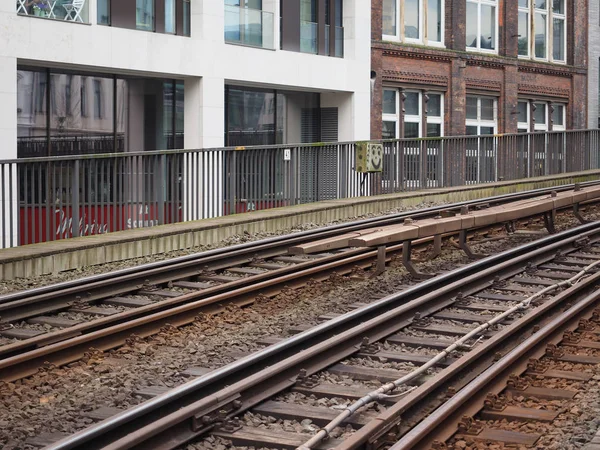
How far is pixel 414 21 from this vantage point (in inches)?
1375

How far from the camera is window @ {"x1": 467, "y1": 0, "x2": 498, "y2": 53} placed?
1471 inches

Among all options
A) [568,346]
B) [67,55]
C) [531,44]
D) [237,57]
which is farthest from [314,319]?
[531,44]

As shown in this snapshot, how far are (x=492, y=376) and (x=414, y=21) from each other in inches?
1084

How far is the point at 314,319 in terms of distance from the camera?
39.1ft

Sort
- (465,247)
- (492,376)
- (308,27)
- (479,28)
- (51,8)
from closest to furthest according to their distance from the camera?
(492,376) < (465,247) < (51,8) < (308,27) < (479,28)

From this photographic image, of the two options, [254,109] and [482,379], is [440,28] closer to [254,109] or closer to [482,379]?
[254,109]

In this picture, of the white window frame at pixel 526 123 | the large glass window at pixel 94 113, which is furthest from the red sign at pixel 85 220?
the white window frame at pixel 526 123

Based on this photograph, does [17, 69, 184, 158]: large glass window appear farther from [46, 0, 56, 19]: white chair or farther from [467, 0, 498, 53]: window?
[467, 0, 498, 53]: window

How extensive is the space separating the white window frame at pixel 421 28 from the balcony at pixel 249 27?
19.2ft

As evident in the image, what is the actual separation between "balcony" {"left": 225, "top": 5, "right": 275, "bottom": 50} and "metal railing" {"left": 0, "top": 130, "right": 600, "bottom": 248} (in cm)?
484

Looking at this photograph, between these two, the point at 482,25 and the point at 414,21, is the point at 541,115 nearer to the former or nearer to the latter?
the point at 482,25

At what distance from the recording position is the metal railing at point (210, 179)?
17375mm

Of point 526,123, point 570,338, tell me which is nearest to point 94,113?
point 570,338

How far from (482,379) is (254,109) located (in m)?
22.1
